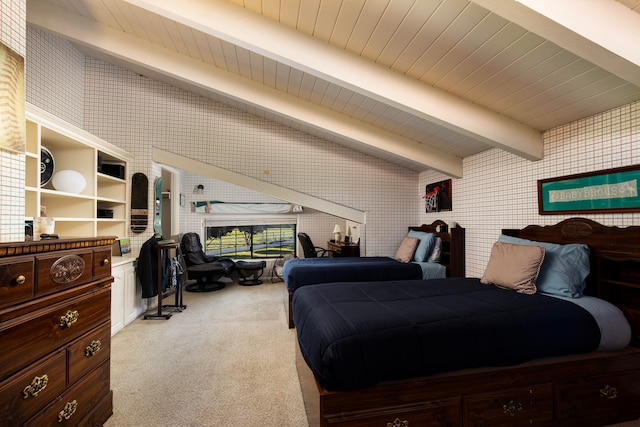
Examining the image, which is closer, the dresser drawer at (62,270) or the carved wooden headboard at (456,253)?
the dresser drawer at (62,270)

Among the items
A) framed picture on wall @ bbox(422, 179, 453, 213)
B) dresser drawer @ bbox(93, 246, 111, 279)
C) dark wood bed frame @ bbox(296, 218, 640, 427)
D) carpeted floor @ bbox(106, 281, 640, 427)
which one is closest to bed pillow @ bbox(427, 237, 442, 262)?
framed picture on wall @ bbox(422, 179, 453, 213)

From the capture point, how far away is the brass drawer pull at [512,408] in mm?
1521

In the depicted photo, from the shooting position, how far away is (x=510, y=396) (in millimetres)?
1524

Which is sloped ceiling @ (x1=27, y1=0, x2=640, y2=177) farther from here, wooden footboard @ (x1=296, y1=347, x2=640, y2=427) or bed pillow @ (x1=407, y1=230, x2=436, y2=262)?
wooden footboard @ (x1=296, y1=347, x2=640, y2=427)

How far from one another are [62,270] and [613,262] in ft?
12.0

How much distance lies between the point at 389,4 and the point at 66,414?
286cm

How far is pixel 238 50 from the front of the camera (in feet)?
8.52

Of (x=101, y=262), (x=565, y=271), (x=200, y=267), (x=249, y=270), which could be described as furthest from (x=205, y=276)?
(x=565, y=271)

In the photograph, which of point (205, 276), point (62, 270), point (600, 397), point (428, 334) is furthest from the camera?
point (205, 276)

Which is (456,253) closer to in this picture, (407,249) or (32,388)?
(407,249)

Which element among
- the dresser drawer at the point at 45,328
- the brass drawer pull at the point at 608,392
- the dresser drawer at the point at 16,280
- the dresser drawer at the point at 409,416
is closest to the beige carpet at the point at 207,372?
the dresser drawer at the point at 409,416

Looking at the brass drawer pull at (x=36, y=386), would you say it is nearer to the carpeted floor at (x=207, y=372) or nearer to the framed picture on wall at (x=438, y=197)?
the carpeted floor at (x=207, y=372)

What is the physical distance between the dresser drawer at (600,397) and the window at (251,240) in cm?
526

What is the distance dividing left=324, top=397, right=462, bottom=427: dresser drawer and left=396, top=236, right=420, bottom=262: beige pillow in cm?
250
